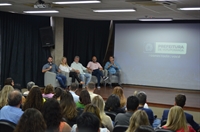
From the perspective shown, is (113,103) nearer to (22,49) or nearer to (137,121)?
(137,121)

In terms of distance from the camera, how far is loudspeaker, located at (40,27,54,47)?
30.7ft

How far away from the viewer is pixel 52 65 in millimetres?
8969

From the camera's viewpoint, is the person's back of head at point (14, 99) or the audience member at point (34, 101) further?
the audience member at point (34, 101)

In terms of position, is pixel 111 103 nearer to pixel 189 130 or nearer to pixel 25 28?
pixel 189 130

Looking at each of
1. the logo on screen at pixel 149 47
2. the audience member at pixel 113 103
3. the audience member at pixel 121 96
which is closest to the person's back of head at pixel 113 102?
the audience member at pixel 113 103

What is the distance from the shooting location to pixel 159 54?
986 centimetres

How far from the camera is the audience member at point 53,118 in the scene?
2.44 meters

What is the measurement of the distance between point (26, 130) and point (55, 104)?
52cm

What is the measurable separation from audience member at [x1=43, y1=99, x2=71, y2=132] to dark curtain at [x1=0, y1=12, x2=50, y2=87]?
667 centimetres

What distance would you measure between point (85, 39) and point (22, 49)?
2609 mm

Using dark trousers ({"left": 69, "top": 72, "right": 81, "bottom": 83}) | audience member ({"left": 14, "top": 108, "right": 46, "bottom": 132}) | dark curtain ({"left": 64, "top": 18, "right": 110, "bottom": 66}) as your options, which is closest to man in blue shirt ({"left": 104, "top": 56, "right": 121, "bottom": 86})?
dark curtain ({"left": 64, "top": 18, "right": 110, "bottom": 66})

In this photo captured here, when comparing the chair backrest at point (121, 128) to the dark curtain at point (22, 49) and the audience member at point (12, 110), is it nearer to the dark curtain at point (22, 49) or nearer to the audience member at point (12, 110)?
the audience member at point (12, 110)

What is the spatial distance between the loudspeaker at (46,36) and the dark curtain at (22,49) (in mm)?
221

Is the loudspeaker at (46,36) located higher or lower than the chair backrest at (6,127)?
higher
